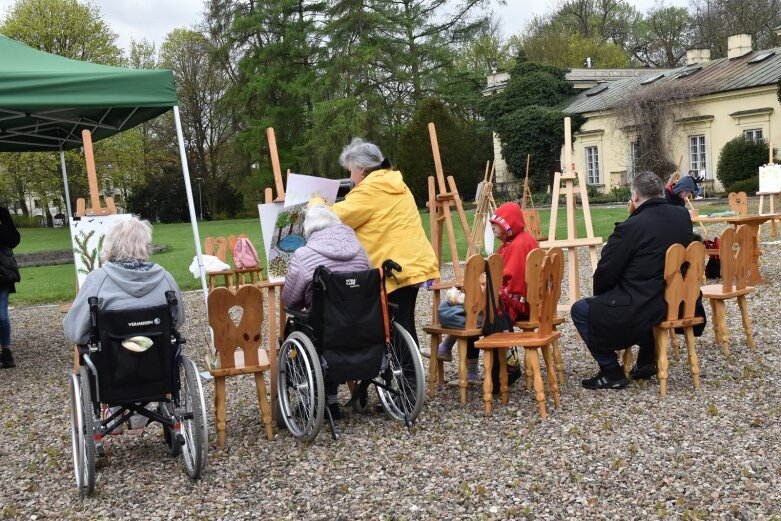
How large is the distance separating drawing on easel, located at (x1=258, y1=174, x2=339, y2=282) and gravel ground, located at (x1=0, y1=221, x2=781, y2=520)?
3.40 ft

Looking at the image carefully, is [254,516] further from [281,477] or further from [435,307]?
[435,307]

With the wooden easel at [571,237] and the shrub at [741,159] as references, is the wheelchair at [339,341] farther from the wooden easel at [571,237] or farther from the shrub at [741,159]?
the shrub at [741,159]

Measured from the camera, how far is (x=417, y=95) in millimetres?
35969

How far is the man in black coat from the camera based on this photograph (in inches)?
218

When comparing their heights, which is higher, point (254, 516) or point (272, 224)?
point (272, 224)

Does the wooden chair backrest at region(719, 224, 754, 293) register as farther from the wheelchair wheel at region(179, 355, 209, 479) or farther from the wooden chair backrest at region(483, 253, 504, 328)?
the wheelchair wheel at region(179, 355, 209, 479)

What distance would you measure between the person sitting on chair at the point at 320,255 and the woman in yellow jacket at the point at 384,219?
0.61 ft

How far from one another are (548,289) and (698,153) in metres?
27.9

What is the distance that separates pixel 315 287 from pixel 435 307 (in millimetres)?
1936

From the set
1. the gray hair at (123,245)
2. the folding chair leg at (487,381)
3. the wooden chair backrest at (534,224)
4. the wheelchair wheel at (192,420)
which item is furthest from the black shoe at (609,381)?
the wooden chair backrest at (534,224)

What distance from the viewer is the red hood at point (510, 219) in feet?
19.4

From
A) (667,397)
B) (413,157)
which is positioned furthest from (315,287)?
(413,157)

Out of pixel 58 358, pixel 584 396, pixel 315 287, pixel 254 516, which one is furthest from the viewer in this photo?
pixel 58 358

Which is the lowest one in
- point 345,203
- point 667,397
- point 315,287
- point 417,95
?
point 667,397
